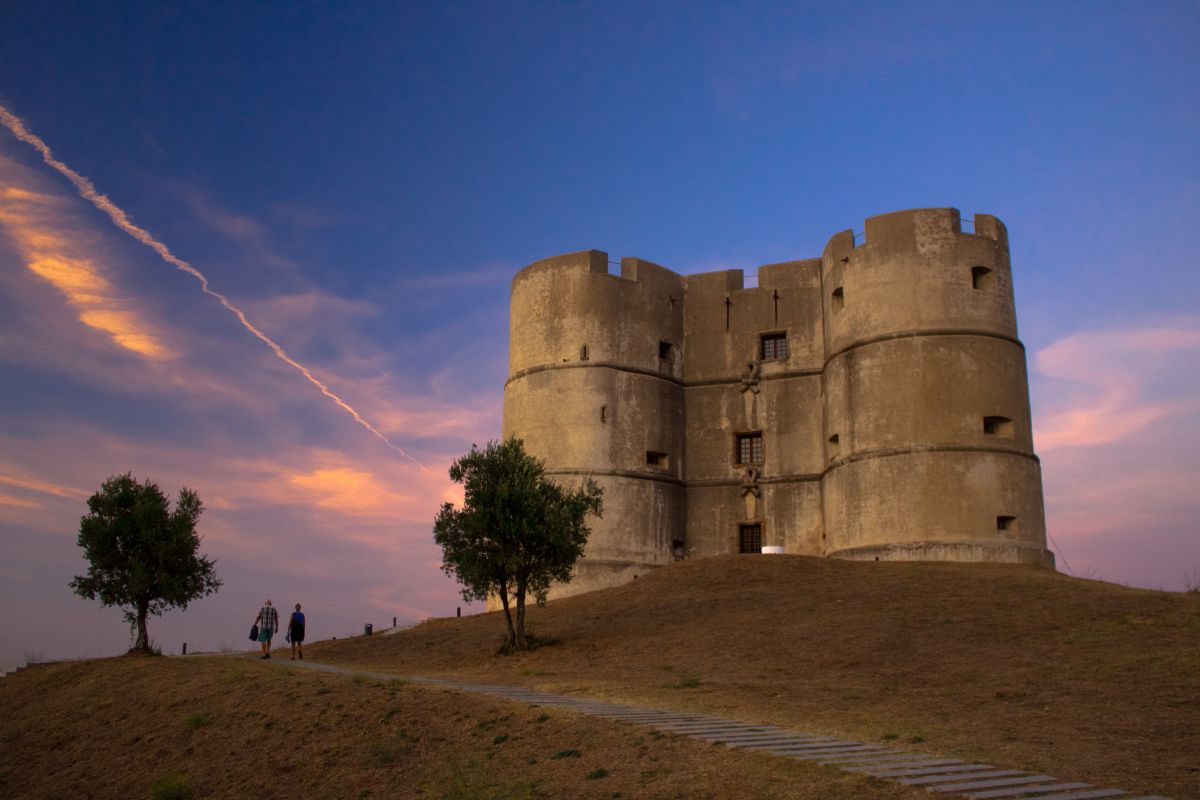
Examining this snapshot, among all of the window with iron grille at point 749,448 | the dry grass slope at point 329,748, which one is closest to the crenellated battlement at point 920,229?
the window with iron grille at point 749,448

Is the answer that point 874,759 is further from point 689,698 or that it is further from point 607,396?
point 607,396

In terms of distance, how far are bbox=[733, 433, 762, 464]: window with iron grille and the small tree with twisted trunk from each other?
50.5 feet

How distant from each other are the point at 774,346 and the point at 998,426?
404 inches

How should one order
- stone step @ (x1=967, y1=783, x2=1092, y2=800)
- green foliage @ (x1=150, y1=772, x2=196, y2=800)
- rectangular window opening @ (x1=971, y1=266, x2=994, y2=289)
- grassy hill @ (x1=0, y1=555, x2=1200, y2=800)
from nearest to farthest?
stone step @ (x1=967, y1=783, x2=1092, y2=800) < grassy hill @ (x1=0, y1=555, x2=1200, y2=800) < green foliage @ (x1=150, y1=772, x2=196, y2=800) < rectangular window opening @ (x1=971, y1=266, x2=994, y2=289)

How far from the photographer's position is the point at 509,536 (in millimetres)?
26359

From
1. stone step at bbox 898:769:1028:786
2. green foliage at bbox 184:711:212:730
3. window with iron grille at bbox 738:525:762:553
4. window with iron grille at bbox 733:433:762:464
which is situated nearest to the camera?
stone step at bbox 898:769:1028:786

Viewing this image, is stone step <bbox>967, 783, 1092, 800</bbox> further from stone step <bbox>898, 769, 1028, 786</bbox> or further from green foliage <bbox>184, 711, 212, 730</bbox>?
green foliage <bbox>184, 711, 212, 730</bbox>

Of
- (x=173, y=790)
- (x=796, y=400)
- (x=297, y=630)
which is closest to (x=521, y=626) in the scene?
(x=297, y=630)

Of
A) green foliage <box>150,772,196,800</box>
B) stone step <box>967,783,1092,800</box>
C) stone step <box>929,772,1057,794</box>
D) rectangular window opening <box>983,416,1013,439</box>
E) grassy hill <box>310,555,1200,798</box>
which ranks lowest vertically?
green foliage <box>150,772,196,800</box>

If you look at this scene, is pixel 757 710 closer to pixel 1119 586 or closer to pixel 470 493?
pixel 470 493

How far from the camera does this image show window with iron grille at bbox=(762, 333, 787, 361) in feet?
138

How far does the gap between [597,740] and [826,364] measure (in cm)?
2940

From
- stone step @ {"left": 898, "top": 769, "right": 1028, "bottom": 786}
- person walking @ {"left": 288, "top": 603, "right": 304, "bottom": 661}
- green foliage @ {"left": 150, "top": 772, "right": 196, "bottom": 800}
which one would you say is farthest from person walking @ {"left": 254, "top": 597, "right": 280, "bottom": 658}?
stone step @ {"left": 898, "top": 769, "right": 1028, "bottom": 786}

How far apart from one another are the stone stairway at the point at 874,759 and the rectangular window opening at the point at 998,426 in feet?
77.9
